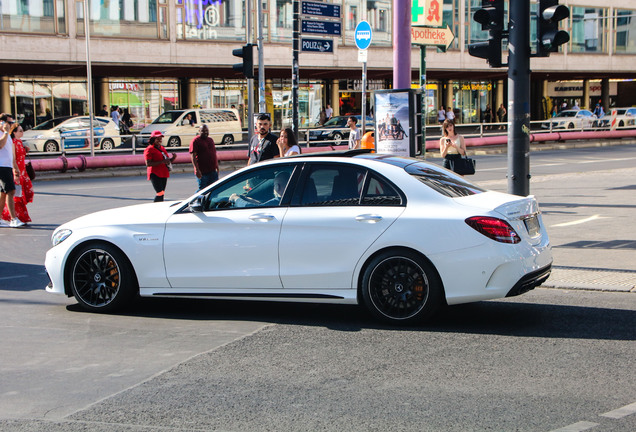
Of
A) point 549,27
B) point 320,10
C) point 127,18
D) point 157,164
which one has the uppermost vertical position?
point 127,18

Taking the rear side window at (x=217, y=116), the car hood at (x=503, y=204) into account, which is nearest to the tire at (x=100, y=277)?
the car hood at (x=503, y=204)

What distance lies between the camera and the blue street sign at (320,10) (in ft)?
47.8

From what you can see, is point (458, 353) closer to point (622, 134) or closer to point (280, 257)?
point (280, 257)

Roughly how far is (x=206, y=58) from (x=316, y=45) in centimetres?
2973

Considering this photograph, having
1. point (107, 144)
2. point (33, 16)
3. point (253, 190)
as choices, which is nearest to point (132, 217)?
point (253, 190)

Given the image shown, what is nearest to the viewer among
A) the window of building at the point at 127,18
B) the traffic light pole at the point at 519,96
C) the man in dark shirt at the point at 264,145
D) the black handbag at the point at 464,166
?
the traffic light pole at the point at 519,96

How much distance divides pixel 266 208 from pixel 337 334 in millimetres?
1305

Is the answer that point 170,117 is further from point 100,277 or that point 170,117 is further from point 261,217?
point 261,217

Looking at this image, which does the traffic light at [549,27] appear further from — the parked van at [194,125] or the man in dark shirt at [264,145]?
the parked van at [194,125]

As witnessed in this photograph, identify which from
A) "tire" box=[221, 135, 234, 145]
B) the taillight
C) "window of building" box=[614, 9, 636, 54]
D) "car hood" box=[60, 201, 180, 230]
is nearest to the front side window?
"car hood" box=[60, 201, 180, 230]

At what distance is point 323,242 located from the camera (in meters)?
7.00

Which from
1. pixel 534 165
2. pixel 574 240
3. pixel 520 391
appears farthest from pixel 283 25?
pixel 520 391

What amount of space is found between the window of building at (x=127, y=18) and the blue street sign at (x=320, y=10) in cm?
2665

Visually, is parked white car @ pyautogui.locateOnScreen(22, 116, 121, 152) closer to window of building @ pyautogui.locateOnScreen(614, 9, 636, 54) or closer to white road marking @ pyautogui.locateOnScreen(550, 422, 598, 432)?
white road marking @ pyautogui.locateOnScreen(550, 422, 598, 432)
